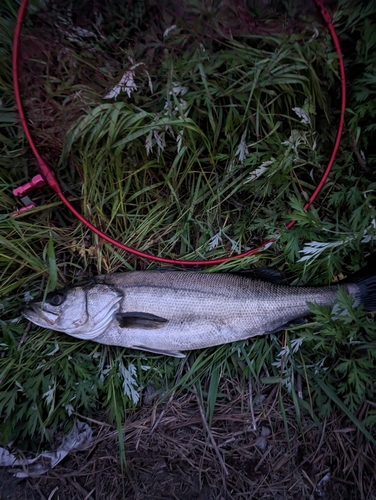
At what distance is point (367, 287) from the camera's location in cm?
270

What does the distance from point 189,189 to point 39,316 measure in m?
1.53

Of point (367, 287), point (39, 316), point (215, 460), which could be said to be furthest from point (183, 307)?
point (367, 287)

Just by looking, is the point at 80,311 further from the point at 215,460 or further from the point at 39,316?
the point at 215,460

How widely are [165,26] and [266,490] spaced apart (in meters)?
3.52

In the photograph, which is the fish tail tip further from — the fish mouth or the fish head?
the fish mouth

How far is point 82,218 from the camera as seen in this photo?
110 inches

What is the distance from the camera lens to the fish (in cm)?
272

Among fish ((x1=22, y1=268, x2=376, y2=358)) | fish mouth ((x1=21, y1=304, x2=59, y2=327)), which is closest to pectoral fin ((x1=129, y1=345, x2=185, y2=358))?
fish ((x1=22, y1=268, x2=376, y2=358))

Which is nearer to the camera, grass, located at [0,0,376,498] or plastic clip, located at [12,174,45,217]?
grass, located at [0,0,376,498]

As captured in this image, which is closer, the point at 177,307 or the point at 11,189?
the point at 177,307

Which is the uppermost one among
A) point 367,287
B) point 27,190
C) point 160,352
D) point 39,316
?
point 27,190

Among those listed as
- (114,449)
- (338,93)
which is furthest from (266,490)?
(338,93)

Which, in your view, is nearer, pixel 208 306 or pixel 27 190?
pixel 208 306

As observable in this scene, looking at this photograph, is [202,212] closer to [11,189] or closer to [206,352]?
[206,352]
